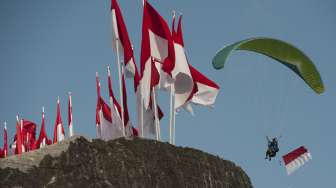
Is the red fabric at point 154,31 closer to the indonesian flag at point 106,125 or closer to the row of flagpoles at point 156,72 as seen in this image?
the row of flagpoles at point 156,72

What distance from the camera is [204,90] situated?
3106 centimetres

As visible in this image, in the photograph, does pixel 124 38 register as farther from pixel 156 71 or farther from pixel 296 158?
pixel 296 158

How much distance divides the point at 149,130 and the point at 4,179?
11532 millimetres

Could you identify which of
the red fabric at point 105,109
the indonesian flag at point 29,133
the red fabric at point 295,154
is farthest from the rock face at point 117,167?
the indonesian flag at point 29,133

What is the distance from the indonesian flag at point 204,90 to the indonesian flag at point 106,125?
4134mm

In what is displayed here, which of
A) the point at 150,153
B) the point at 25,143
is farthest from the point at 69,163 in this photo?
the point at 25,143

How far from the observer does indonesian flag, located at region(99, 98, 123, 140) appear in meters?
32.9

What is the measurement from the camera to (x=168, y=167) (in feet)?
80.8

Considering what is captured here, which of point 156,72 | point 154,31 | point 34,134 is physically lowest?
point 34,134

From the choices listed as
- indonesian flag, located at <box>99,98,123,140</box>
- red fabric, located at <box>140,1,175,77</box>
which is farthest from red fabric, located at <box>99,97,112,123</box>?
red fabric, located at <box>140,1,175,77</box>

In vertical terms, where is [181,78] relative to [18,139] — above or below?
above

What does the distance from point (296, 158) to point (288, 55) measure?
15.9ft

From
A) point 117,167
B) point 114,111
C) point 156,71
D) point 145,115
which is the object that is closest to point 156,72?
point 156,71

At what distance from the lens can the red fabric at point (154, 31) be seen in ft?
95.9
